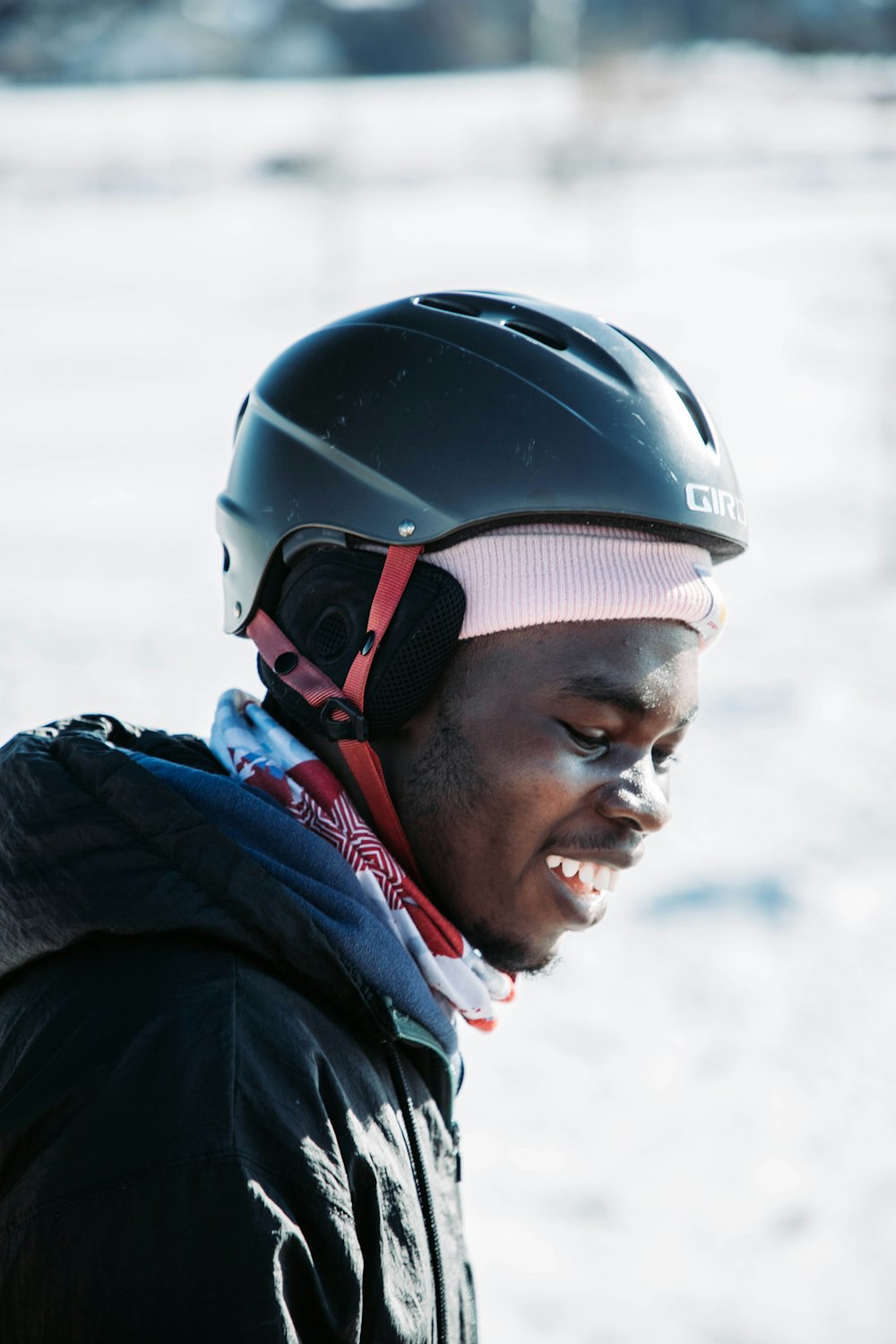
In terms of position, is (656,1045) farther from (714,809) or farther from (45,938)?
(45,938)

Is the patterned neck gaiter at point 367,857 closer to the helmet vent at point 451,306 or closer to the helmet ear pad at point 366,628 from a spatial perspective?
the helmet ear pad at point 366,628

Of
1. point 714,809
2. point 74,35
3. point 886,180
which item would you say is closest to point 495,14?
point 74,35

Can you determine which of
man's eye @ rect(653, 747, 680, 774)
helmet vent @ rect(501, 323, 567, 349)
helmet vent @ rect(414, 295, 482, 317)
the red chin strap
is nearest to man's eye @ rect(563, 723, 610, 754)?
man's eye @ rect(653, 747, 680, 774)

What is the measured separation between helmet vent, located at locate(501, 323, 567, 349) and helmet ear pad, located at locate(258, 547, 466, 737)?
18.9 inches

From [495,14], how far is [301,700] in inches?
2319

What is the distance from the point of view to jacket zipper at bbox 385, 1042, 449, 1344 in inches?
69.3

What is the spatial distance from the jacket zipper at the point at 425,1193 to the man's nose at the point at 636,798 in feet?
1.51

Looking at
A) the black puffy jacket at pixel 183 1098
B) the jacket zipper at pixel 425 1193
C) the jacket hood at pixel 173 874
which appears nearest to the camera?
the black puffy jacket at pixel 183 1098

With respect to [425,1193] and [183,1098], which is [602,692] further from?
[183,1098]

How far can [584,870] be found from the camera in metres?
2.08

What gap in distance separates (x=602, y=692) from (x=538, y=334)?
69 centimetres

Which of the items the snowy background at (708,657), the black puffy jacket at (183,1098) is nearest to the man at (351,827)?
the black puffy jacket at (183,1098)

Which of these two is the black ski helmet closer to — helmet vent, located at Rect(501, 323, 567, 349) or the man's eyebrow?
helmet vent, located at Rect(501, 323, 567, 349)

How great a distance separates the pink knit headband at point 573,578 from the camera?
2062 millimetres
